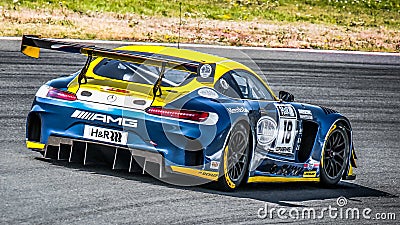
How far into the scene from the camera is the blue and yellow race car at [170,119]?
7719 mm

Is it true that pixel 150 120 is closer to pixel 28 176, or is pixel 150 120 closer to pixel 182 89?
pixel 182 89

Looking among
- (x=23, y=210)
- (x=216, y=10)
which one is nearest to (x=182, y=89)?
(x=23, y=210)

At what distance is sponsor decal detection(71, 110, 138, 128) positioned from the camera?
7.79 metres

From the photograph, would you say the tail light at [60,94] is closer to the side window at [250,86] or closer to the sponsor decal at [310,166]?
the side window at [250,86]

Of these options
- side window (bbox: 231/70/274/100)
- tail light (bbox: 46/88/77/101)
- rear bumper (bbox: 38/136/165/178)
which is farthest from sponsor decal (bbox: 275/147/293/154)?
tail light (bbox: 46/88/77/101)

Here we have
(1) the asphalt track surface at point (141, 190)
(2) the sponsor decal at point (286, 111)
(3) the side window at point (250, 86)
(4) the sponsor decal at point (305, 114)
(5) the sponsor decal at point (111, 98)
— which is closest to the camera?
(1) the asphalt track surface at point (141, 190)

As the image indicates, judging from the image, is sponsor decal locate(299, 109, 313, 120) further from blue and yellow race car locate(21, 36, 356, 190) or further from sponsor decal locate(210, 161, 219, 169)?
sponsor decal locate(210, 161, 219, 169)

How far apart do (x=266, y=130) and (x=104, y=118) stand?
149 centimetres

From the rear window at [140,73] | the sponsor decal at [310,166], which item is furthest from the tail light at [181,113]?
the sponsor decal at [310,166]

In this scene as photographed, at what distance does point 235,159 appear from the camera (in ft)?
26.1

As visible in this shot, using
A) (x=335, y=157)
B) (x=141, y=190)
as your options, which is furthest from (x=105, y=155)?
(x=335, y=157)

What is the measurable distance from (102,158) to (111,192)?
922 millimetres

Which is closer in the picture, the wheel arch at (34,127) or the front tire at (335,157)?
the wheel arch at (34,127)

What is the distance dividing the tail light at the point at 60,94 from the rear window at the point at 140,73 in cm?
41
